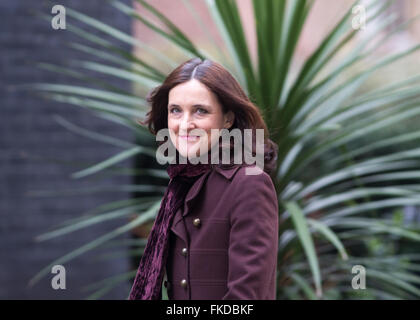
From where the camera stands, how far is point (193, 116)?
1.13 metres

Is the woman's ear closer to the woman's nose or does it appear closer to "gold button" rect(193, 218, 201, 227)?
the woman's nose

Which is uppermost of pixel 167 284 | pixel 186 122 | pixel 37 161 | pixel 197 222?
pixel 37 161

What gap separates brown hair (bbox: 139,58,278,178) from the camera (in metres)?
1.14

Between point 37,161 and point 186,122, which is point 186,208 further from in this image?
point 37,161

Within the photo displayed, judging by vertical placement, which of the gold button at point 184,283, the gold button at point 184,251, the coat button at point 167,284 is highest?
the gold button at point 184,251

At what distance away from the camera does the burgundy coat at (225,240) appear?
1040mm

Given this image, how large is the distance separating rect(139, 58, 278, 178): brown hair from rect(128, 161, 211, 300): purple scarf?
0.39 feet

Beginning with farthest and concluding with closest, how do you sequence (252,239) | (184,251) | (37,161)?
(37,161) → (184,251) → (252,239)

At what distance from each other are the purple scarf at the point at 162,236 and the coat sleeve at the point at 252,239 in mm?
116

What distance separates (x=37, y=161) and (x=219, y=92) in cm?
255

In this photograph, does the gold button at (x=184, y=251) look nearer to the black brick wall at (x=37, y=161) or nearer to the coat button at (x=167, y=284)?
the coat button at (x=167, y=284)

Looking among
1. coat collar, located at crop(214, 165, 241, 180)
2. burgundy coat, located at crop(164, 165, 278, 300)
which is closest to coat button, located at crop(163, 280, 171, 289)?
burgundy coat, located at crop(164, 165, 278, 300)

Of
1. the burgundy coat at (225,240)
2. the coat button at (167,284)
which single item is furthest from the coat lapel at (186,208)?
the coat button at (167,284)

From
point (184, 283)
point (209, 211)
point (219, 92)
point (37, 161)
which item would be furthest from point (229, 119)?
point (37, 161)
